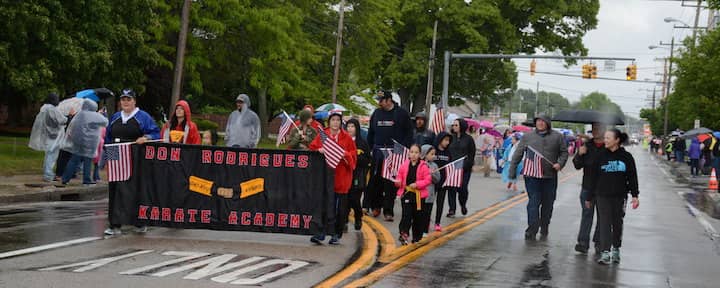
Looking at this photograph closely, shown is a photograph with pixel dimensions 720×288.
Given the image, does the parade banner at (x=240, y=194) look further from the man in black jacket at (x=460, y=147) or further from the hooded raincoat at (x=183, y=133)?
the man in black jacket at (x=460, y=147)

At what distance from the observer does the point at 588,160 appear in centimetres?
1242

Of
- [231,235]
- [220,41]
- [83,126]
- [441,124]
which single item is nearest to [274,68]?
[220,41]

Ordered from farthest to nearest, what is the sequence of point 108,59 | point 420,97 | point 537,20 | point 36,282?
point 420,97 < point 537,20 < point 108,59 < point 36,282

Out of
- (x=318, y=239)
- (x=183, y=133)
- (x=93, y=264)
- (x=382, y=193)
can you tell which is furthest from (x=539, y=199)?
(x=93, y=264)

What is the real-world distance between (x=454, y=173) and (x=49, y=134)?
9043mm

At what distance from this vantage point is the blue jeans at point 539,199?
13883 mm

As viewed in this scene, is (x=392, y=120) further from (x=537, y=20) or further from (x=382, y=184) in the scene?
(x=537, y=20)

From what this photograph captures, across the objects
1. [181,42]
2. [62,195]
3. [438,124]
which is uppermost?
[181,42]

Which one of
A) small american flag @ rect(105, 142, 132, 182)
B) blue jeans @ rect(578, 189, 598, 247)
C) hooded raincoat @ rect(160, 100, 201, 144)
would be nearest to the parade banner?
small american flag @ rect(105, 142, 132, 182)

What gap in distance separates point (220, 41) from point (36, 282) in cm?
2867

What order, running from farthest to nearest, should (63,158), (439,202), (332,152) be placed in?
(63,158), (439,202), (332,152)

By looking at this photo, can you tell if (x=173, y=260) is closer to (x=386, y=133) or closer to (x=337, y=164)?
(x=337, y=164)

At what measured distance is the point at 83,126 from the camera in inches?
768

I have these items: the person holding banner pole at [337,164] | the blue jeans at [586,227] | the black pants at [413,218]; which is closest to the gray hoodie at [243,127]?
the person holding banner pole at [337,164]
